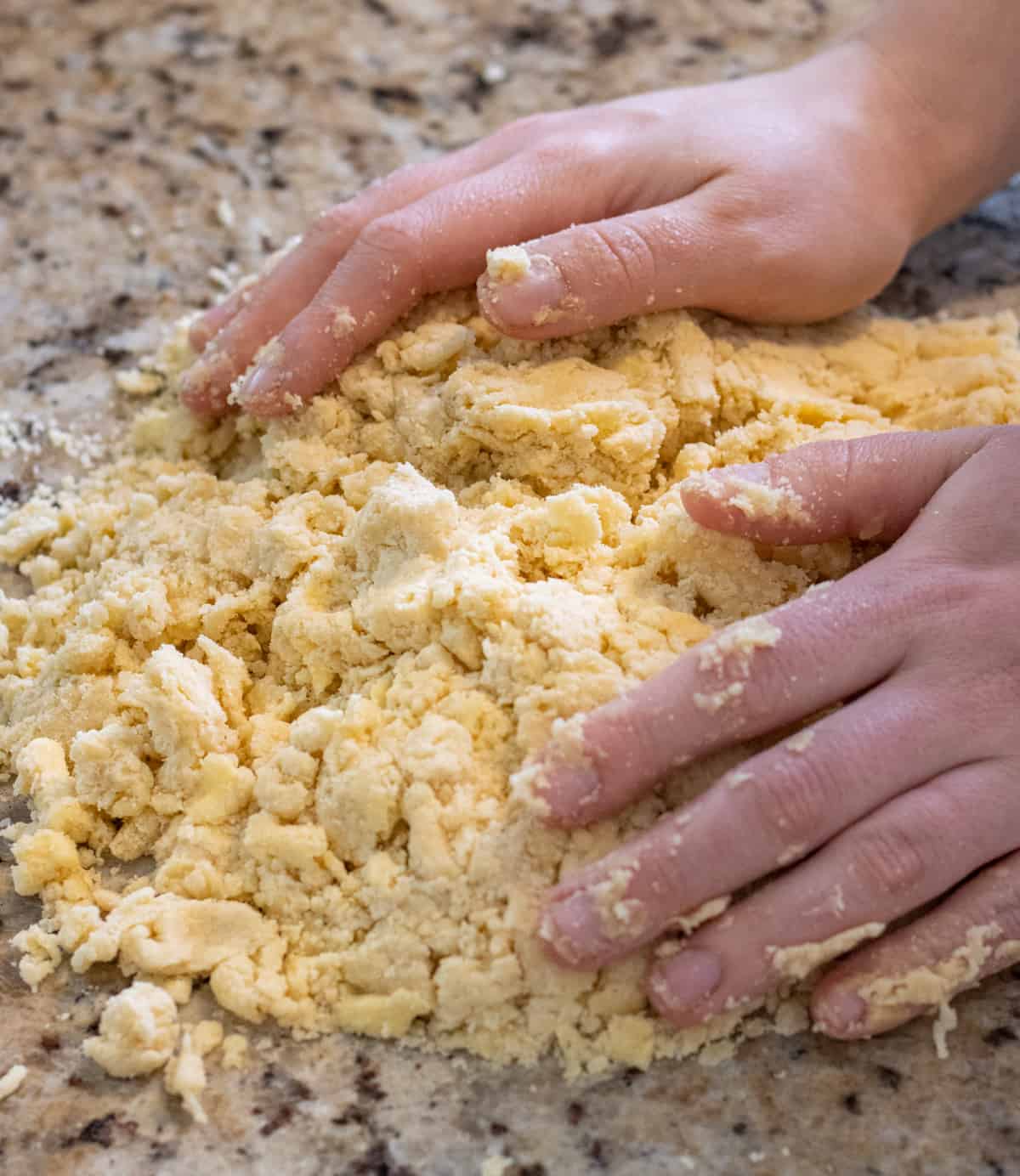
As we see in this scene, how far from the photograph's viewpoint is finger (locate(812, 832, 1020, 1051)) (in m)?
→ 0.82

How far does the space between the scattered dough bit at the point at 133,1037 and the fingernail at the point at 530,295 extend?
657 millimetres

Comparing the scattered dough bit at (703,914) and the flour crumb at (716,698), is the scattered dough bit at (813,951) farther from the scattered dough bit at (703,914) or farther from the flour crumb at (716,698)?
the flour crumb at (716,698)

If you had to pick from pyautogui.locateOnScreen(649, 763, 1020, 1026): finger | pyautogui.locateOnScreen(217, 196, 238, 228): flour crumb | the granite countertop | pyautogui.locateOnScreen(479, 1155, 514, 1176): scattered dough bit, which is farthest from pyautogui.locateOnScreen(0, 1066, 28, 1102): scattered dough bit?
pyautogui.locateOnScreen(217, 196, 238, 228): flour crumb

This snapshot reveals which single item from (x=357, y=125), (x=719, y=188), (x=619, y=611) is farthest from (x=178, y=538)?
(x=357, y=125)

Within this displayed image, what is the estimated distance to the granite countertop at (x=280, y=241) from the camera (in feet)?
2.59

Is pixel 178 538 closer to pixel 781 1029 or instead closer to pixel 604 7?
pixel 781 1029

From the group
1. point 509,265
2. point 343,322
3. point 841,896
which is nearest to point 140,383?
point 343,322

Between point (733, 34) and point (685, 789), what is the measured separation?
57.8 inches

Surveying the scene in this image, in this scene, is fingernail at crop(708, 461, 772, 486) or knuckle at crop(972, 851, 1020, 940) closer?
knuckle at crop(972, 851, 1020, 940)

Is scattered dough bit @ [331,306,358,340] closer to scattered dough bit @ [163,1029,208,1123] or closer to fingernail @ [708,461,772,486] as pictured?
fingernail @ [708,461,772,486]

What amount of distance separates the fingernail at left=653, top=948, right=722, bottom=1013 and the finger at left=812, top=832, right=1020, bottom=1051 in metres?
0.09

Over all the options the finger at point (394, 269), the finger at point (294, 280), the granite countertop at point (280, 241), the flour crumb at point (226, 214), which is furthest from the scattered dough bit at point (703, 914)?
the flour crumb at point (226, 214)

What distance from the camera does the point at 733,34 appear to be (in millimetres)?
1853

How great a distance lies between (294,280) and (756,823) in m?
0.76
